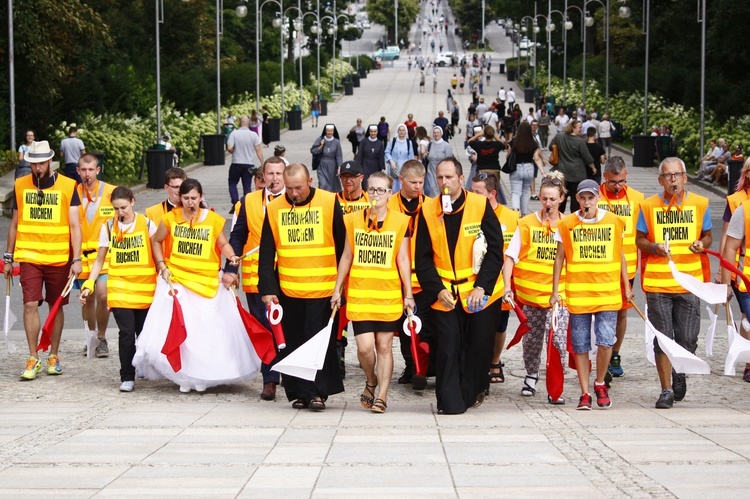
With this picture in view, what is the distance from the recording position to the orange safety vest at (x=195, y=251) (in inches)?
407

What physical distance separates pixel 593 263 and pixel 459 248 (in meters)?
0.93

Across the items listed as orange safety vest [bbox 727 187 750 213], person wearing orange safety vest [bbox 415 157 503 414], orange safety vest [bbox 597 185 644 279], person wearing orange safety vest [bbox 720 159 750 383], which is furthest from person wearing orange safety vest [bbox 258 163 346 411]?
orange safety vest [bbox 727 187 750 213]

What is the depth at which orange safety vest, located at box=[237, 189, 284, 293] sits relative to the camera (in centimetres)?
1041

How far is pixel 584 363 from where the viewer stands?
9555mm

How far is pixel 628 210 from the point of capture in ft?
35.8

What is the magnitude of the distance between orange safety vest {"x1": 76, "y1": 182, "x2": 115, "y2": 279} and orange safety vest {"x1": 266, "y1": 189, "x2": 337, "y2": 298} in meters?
2.71

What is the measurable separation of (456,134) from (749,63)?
43.9ft

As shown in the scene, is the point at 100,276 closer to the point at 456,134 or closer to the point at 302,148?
the point at 302,148

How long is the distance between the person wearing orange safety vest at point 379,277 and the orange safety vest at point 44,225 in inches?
115

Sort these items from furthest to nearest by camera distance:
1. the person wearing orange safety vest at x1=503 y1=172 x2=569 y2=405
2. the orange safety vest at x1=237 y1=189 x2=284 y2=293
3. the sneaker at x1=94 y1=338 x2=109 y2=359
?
the sneaker at x1=94 y1=338 x2=109 y2=359 < the orange safety vest at x1=237 y1=189 x2=284 y2=293 < the person wearing orange safety vest at x1=503 y1=172 x2=569 y2=405

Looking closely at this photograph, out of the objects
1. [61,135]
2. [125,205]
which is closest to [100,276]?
[125,205]

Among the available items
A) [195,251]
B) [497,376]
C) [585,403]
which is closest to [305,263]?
[195,251]

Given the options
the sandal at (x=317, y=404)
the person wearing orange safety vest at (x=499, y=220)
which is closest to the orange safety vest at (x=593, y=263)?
the person wearing orange safety vest at (x=499, y=220)

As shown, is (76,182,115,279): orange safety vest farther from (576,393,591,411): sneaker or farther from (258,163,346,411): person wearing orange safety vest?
(576,393,591,411): sneaker
